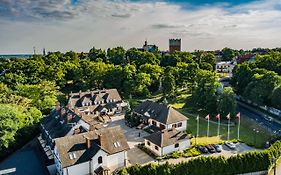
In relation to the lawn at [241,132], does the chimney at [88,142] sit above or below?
above

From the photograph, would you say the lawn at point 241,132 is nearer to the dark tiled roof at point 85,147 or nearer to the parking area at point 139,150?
the parking area at point 139,150

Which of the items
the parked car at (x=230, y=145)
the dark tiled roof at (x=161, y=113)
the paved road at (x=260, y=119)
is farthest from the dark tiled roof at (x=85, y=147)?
the paved road at (x=260, y=119)

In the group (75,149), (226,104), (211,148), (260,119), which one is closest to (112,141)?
(75,149)

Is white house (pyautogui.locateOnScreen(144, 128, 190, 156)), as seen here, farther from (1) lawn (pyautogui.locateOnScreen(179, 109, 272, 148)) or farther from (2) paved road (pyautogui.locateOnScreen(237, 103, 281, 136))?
(2) paved road (pyautogui.locateOnScreen(237, 103, 281, 136))

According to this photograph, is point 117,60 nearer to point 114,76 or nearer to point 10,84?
point 114,76

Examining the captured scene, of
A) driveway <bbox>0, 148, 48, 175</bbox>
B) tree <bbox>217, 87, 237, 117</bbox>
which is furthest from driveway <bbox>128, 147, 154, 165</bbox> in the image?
tree <bbox>217, 87, 237, 117</bbox>

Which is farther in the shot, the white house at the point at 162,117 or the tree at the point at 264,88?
the tree at the point at 264,88

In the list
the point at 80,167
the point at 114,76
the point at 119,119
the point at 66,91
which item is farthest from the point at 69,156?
the point at 66,91
